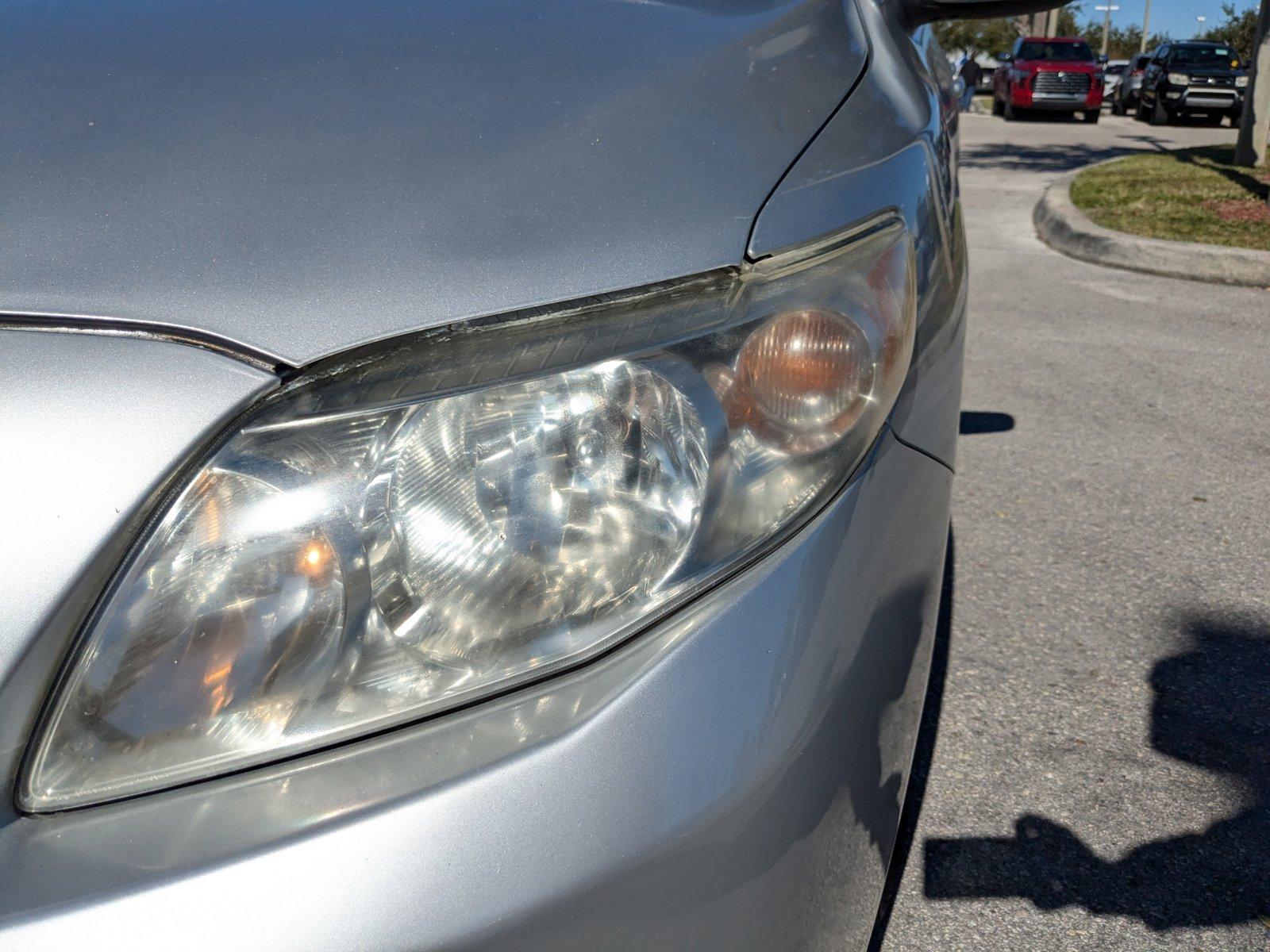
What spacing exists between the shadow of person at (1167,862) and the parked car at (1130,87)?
2431 cm

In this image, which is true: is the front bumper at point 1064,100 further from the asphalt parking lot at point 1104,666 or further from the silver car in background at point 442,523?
the silver car in background at point 442,523

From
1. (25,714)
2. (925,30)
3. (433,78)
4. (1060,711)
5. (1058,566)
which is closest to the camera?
(25,714)

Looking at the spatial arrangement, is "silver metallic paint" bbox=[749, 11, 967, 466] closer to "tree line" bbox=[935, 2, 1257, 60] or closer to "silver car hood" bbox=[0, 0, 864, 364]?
"silver car hood" bbox=[0, 0, 864, 364]

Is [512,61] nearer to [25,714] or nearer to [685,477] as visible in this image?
[685,477]

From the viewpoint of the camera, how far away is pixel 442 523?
902 mm

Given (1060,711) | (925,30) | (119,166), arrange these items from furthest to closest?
(925,30) < (1060,711) < (119,166)

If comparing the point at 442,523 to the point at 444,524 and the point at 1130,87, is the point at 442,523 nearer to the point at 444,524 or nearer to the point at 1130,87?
the point at 444,524

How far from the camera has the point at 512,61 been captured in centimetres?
116

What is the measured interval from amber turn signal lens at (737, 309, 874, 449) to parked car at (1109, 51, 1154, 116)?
25444 mm

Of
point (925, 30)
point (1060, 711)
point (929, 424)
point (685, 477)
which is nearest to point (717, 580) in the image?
point (685, 477)

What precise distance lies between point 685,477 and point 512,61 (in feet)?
1.68

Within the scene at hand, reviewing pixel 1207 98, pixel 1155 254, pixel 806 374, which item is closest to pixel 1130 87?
pixel 1207 98

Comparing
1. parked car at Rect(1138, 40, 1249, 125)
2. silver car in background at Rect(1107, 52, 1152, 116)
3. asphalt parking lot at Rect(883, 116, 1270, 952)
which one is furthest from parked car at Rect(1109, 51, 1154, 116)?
asphalt parking lot at Rect(883, 116, 1270, 952)

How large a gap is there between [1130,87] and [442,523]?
89.2 feet
